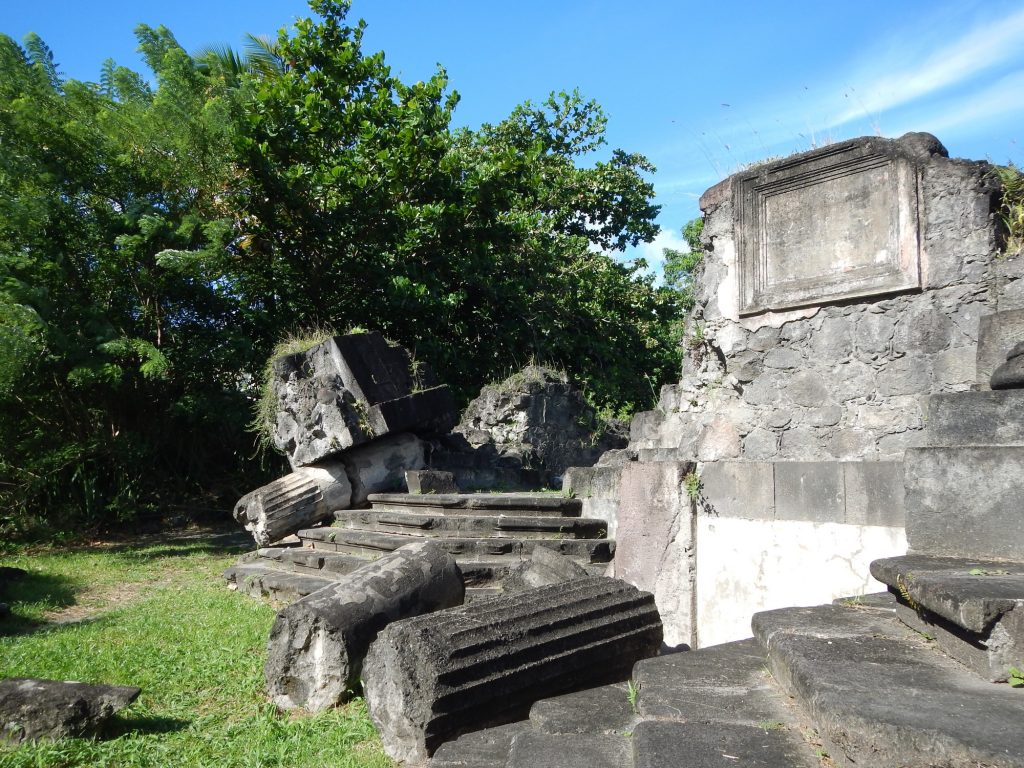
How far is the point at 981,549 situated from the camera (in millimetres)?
3078

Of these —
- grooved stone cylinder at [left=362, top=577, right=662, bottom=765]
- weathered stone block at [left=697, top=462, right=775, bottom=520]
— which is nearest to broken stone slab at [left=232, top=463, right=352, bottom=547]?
grooved stone cylinder at [left=362, top=577, right=662, bottom=765]

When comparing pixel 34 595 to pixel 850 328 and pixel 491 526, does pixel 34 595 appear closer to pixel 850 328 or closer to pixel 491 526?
pixel 491 526

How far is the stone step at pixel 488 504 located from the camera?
643cm

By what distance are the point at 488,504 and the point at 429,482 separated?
1335 millimetres

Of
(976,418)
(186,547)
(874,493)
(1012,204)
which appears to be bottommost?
(186,547)

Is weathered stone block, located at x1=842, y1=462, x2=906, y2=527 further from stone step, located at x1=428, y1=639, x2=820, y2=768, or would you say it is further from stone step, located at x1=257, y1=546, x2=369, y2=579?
stone step, located at x1=257, y1=546, x2=369, y2=579

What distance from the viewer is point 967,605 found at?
2.32 metres

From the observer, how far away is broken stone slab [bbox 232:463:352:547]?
7.89 m

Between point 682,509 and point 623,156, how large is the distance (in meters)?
15.0

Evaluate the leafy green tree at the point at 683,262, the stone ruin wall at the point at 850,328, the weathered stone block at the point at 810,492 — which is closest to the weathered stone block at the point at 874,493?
the weathered stone block at the point at 810,492

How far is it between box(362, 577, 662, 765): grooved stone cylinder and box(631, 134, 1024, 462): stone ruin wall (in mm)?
1304

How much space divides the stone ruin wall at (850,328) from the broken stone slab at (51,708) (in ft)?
11.6

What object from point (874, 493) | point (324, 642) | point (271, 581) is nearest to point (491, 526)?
point (271, 581)

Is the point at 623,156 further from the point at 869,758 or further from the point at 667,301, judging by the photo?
the point at 869,758
